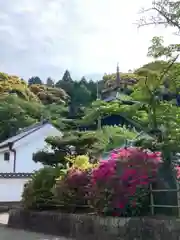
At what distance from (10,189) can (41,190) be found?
1150 cm

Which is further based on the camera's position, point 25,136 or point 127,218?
point 25,136

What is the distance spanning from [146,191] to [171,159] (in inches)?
39.4

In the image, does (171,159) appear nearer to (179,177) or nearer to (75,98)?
(179,177)

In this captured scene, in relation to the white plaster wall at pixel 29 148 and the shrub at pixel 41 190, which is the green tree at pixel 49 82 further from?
the shrub at pixel 41 190

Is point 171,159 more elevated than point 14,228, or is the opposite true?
point 171,159

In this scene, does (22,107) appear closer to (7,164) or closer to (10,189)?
(7,164)

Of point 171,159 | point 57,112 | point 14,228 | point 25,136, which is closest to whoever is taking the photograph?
point 171,159

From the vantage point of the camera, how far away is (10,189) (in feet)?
77.8

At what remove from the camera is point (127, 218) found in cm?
903

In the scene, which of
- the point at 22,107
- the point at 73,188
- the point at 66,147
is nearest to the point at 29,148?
the point at 66,147

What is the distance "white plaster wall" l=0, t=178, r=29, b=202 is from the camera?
2350 cm

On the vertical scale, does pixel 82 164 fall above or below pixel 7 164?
below

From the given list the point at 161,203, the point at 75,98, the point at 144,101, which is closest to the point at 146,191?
the point at 161,203

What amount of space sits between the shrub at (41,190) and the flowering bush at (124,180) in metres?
3.08
